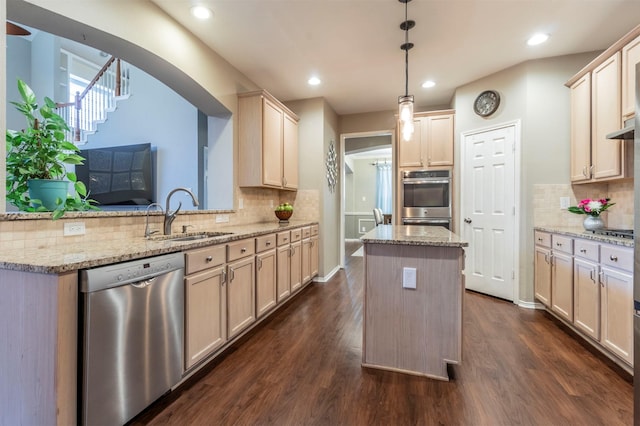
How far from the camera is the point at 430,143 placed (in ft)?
13.4

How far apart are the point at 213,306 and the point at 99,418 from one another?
31.9 inches

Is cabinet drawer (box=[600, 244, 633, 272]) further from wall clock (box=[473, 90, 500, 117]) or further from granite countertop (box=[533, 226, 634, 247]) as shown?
wall clock (box=[473, 90, 500, 117])

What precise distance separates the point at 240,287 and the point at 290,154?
7.59ft

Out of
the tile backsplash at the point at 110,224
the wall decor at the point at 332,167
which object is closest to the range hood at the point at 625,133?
the wall decor at the point at 332,167

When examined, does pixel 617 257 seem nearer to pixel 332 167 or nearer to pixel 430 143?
pixel 430 143

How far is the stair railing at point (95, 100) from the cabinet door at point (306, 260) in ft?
13.6

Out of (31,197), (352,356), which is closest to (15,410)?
(31,197)

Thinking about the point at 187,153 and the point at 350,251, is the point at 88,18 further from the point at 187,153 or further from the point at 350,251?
the point at 350,251

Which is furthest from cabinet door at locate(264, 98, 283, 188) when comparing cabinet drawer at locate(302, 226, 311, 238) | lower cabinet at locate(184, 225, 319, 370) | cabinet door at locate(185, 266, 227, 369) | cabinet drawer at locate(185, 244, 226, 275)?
cabinet door at locate(185, 266, 227, 369)

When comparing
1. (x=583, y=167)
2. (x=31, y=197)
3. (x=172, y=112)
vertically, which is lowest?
(x=31, y=197)

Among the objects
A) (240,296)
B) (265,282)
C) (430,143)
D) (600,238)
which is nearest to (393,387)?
(240,296)

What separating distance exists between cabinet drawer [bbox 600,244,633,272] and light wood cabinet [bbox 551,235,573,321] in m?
0.41

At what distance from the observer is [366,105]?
4.68 m

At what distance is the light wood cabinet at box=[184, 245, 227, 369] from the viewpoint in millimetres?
1793
